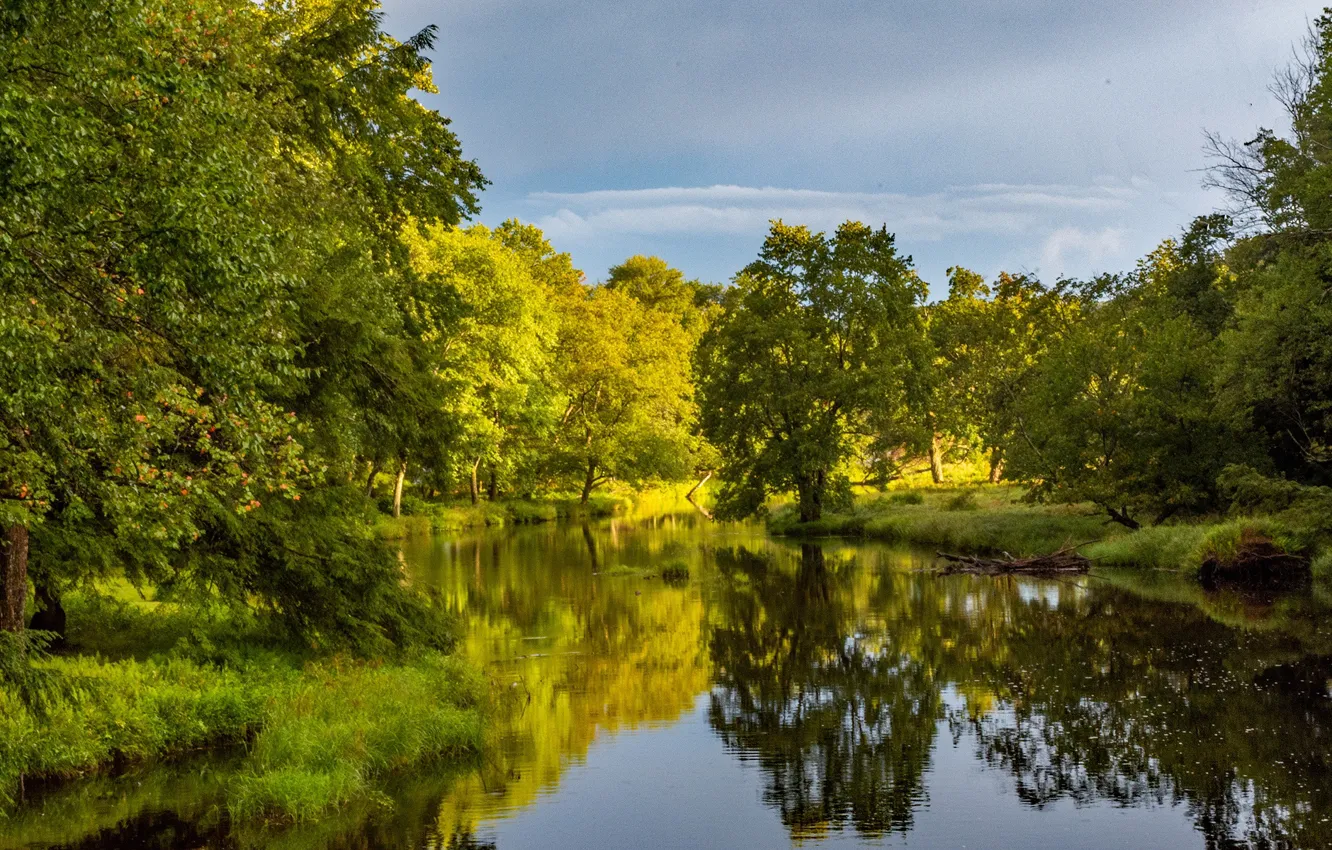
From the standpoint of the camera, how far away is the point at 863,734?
50.9ft

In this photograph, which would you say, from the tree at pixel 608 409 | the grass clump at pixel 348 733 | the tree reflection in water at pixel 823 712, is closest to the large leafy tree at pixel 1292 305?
the tree reflection in water at pixel 823 712

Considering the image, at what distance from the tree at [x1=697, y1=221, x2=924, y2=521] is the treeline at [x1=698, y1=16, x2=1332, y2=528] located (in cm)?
9

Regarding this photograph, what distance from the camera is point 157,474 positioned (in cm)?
1027

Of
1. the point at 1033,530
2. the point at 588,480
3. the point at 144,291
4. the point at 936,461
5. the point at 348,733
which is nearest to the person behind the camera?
the point at 144,291

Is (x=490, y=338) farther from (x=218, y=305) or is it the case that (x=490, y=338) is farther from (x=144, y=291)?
(x=144, y=291)

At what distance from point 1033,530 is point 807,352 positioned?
12090 mm

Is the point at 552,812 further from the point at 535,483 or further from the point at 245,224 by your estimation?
the point at 535,483

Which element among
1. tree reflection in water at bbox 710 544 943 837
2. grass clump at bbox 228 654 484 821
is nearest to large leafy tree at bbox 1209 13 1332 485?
tree reflection in water at bbox 710 544 943 837

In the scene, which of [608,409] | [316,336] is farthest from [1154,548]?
[608,409]

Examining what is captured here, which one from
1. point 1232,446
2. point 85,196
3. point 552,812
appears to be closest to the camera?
point 85,196

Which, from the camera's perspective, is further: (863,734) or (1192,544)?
(1192,544)

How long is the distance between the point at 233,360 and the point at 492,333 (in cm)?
4185

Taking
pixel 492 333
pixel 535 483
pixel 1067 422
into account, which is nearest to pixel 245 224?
pixel 1067 422

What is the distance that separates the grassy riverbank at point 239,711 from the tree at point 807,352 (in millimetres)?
29636
